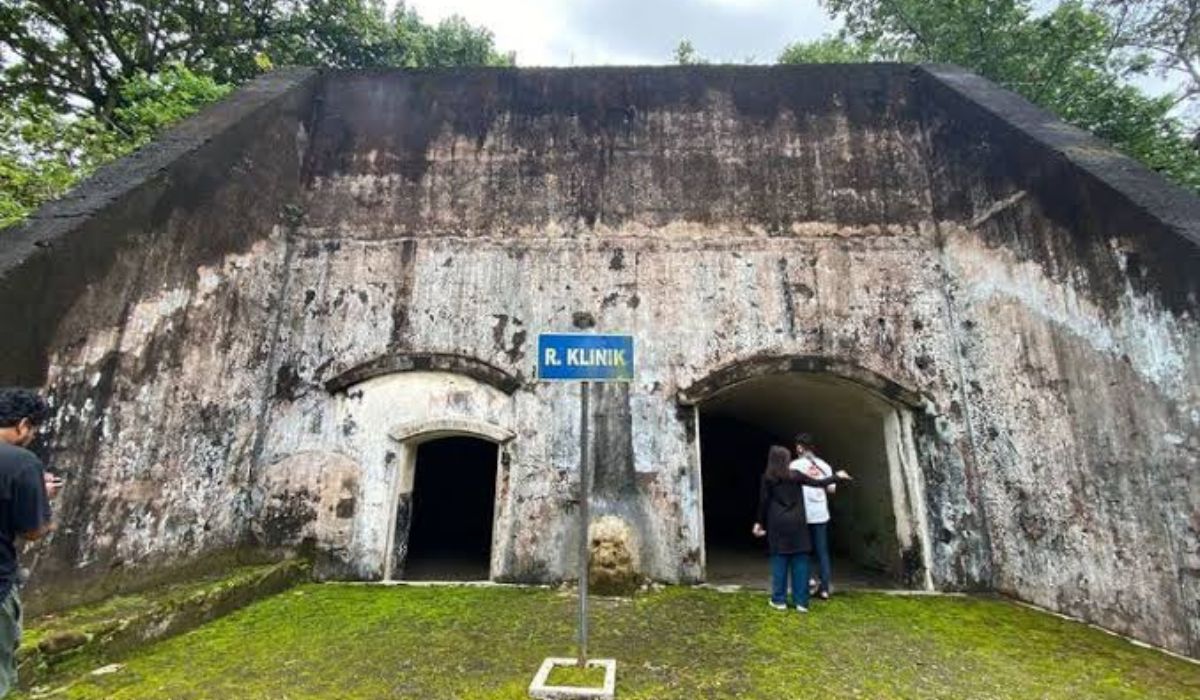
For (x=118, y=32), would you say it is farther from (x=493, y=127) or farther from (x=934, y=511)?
(x=934, y=511)

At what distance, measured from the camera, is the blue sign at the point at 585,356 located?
3.87 metres

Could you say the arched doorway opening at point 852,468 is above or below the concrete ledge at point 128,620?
above

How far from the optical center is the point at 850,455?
8312mm

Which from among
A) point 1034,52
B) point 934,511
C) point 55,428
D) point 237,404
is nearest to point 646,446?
point 934,511

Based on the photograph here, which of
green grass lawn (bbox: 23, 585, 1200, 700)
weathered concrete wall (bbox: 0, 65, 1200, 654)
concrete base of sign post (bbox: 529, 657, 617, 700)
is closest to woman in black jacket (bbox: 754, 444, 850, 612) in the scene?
green grass lawn (bbox: 23, 585, 1200, 700)

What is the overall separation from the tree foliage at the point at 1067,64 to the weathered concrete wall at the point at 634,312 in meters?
3.29

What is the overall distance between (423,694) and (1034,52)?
41.4 feet

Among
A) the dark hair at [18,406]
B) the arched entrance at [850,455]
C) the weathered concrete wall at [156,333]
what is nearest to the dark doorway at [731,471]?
Result: the arched entrance at [850,455]

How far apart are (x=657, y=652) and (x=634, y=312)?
4021 millimetres

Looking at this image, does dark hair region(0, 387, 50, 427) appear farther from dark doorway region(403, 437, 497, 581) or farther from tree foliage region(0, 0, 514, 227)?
dark doorway region(403, 437, 497, 581)

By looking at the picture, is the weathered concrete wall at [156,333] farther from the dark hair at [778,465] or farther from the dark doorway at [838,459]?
the dark hair at [778,465]

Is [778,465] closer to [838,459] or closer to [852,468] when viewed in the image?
[852,468]

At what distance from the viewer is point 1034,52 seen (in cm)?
977

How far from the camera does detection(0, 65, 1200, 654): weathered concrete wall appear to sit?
510 cm
